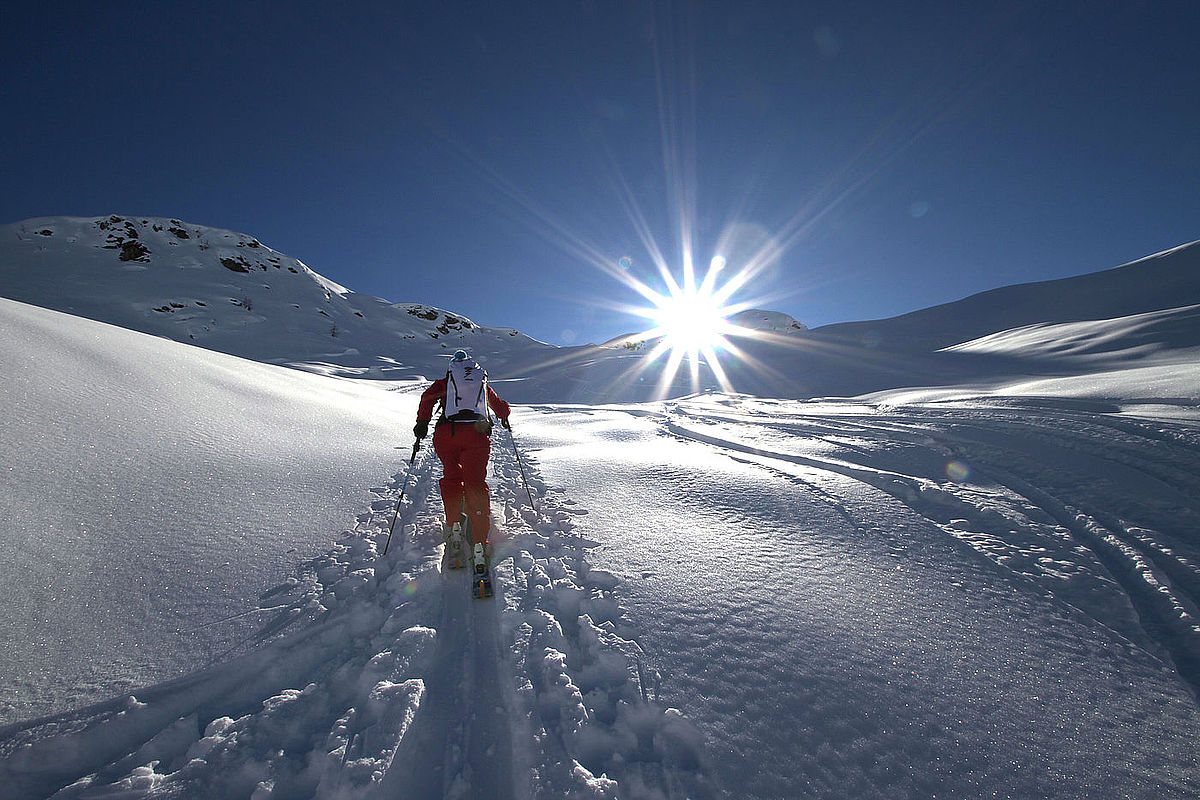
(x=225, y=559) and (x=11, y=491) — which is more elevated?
(x=11, y=491)

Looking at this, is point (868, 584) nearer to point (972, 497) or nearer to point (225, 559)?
point (972, 497)

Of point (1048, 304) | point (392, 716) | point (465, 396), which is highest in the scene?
point (1048, 304)

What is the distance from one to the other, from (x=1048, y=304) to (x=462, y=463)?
162 ft

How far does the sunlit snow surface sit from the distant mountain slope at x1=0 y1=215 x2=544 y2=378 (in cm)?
2728

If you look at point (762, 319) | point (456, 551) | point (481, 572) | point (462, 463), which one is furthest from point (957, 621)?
point (762, 319)

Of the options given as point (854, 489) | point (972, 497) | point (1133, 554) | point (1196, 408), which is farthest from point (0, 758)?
point (1196, 408)

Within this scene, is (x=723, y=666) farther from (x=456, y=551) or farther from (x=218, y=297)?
(x=218, y=297)

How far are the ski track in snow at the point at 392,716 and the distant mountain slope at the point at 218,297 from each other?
28.9m

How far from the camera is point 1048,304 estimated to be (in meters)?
34.2

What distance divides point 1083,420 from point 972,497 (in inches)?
134

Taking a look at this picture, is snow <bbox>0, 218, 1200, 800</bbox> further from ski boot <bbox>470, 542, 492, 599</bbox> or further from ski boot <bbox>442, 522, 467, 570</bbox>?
ski boot <bbox>442, 522, 467, 570</bbox>

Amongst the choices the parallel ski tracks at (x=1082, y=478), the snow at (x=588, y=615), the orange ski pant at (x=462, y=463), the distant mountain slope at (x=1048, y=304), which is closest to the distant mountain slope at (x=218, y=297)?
the snow at (x=588, y=615)

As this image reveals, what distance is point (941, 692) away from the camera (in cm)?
202

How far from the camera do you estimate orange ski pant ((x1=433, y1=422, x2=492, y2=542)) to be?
12.9ft
